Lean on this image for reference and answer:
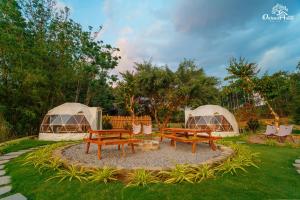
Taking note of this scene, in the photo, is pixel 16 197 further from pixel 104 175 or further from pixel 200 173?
pixel 200 173

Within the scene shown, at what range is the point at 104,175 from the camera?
14.3 feet

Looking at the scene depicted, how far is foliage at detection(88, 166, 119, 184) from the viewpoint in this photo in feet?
14.1

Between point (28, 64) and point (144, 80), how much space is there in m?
9.43

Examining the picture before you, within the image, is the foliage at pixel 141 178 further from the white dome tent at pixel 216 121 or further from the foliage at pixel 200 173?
the white dome tent at pixel 216 121

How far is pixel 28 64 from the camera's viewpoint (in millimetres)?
13219

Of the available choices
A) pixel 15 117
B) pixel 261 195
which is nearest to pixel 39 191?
pixel 261 195

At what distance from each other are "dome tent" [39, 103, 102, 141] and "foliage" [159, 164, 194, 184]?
10.5 m

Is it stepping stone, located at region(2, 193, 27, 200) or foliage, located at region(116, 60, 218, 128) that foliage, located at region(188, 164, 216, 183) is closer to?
stepping stone, located at region(2, 193, 27, 200)

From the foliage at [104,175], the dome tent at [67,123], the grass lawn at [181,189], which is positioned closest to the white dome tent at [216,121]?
the dome tent at [67,123]

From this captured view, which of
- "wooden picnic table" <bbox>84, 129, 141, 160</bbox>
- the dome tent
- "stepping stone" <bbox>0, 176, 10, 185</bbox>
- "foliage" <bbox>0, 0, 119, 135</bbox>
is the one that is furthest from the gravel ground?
"foliage" <bbox>0, 0, 119, 135</bbox>

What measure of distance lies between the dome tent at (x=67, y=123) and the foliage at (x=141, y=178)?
33.9 feet

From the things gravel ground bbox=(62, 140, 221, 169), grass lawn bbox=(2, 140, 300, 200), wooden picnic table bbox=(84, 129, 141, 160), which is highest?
wooden picnic table bbox=(84, 129, 141, 160)

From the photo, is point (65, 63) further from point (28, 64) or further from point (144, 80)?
point (144, 80)

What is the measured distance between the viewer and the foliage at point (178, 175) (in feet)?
13.8
